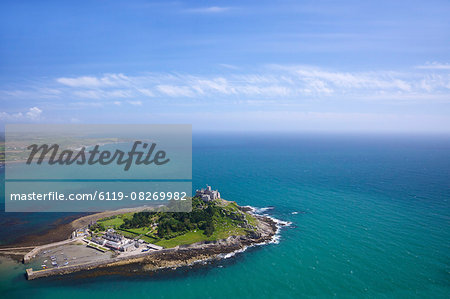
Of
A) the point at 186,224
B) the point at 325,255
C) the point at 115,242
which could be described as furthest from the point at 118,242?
the point at 325,255

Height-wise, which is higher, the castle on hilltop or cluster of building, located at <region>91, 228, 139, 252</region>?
the castle on hilltop

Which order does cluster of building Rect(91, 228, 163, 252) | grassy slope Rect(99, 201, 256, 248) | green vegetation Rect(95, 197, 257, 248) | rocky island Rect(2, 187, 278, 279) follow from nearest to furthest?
rocky island Rect(2, 187, 278, 279), cluster of building Rect(91, 228, 163, 252), grassy slope Rect(99, 201, 256, 248), green vegetation Rect(95, 197, 257, 248)

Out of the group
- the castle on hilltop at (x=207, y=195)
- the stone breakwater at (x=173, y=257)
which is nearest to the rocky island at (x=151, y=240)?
the stone breakwater at (x=173, y=257)

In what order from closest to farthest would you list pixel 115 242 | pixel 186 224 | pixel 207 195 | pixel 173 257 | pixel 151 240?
pixel 173 257, pixel 115 242, pixel 151 240, pixel 186 224, pixel 207 195

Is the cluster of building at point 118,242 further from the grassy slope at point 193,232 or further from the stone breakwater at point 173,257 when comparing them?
the stone breakwater at point 173,257

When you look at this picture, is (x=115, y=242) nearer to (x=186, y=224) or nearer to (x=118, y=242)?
(x=118, y=242)

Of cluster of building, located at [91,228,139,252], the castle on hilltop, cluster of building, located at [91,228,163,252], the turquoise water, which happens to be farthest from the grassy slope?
the turquoise water

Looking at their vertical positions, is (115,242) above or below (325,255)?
above

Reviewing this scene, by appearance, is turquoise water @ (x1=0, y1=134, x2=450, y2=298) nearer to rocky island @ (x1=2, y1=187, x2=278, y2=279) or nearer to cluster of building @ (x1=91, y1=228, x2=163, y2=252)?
rocky island @ (x1=2, y1=187, x2=278, y2=279)
